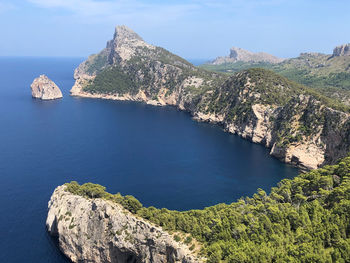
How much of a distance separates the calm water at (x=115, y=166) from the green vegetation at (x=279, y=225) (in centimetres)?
2289

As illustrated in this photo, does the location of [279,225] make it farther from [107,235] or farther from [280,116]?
[280,116]

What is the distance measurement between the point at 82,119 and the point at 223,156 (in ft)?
322

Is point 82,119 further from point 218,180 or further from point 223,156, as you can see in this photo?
point 218,180

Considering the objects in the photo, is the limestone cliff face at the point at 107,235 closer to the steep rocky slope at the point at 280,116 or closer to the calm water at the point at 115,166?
the calm water at the point at 115,166

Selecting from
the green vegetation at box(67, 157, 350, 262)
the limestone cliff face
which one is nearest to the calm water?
the limestone cliff face

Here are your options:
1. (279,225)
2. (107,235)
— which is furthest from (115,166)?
(279,225)


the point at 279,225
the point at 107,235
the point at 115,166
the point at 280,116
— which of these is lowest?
the point at 115,166

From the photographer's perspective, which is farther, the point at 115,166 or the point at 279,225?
the point at 115,166

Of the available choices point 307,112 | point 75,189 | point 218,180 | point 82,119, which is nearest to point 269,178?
point 218,180

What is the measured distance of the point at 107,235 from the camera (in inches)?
2112

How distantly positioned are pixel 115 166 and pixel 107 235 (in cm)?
5064

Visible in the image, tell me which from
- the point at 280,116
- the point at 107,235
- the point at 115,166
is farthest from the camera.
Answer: the point at 280,116

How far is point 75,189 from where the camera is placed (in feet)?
217

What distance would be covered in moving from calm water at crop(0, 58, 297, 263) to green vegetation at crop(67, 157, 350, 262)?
22.9 metres
